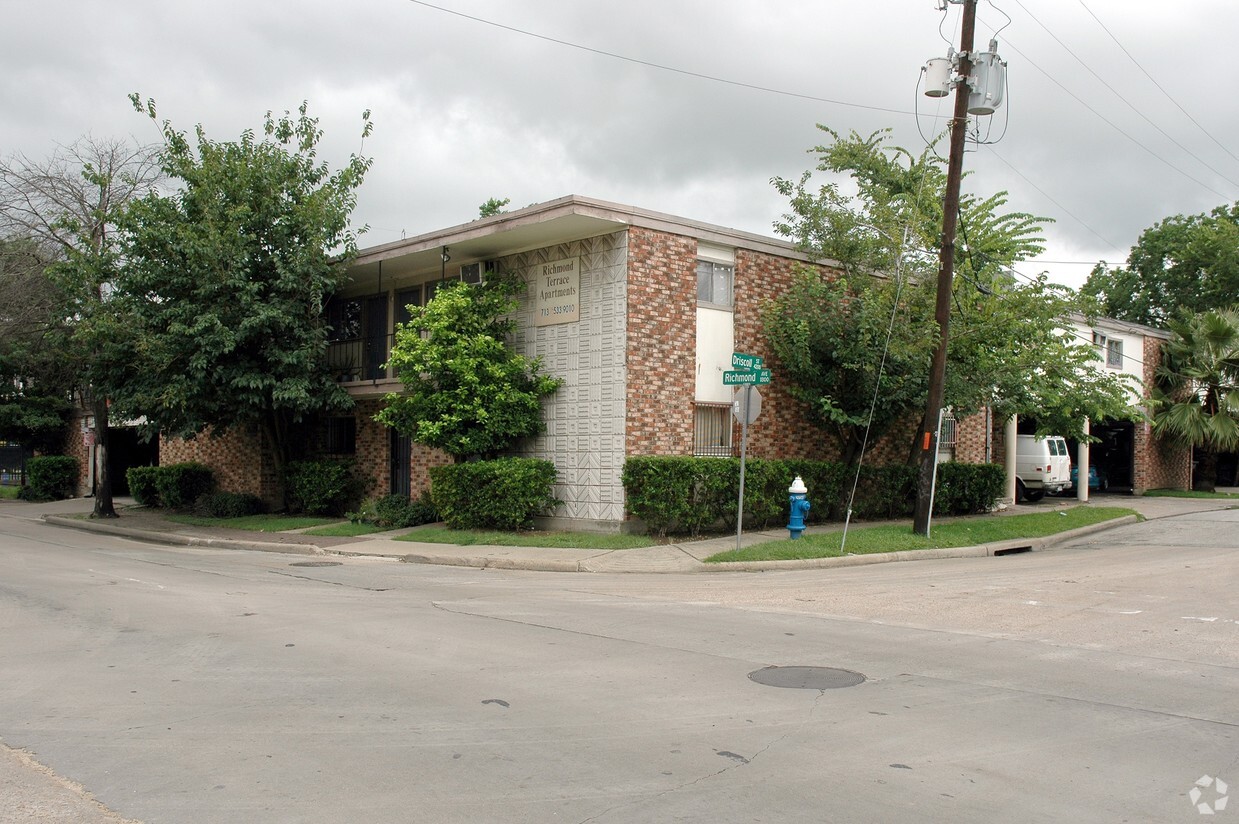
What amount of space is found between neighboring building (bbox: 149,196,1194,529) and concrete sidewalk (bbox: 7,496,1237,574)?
1891mm

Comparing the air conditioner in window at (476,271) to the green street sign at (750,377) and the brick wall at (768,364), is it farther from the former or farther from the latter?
the green street sign at (750,377)

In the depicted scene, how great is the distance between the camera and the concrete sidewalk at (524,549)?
1547 centimetres

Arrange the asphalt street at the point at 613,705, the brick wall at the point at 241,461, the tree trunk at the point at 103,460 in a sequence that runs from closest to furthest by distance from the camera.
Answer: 1. the asphalt street at the point at 613,705
2. the tree trunk at the point at 103,460
3. the brick wall at the point at 241,461

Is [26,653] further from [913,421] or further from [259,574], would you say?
[913,421]

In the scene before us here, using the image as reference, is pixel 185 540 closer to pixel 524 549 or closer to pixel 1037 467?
pixel 524 549

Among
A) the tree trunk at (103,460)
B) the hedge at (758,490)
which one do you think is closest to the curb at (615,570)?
the hedge at (758,490)

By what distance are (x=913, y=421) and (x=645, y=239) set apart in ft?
30.9

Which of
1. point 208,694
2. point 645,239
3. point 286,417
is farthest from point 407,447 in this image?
point 208,694

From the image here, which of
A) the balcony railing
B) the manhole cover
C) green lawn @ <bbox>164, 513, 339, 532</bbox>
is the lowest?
green lawn @ <bbox>164, 513, 339, 532</bbox>

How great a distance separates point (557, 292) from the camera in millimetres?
19109

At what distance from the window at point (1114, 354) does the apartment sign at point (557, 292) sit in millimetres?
20238

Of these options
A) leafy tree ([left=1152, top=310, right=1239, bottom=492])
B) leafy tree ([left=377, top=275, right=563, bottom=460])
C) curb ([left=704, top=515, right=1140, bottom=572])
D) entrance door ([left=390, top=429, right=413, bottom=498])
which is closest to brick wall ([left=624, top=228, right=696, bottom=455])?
leafy tree ([left=377, top=275, right=563, bottom=460])

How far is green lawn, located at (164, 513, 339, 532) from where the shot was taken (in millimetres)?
21922

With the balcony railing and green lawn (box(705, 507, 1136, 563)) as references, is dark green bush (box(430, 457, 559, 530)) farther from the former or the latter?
the balcony railing
